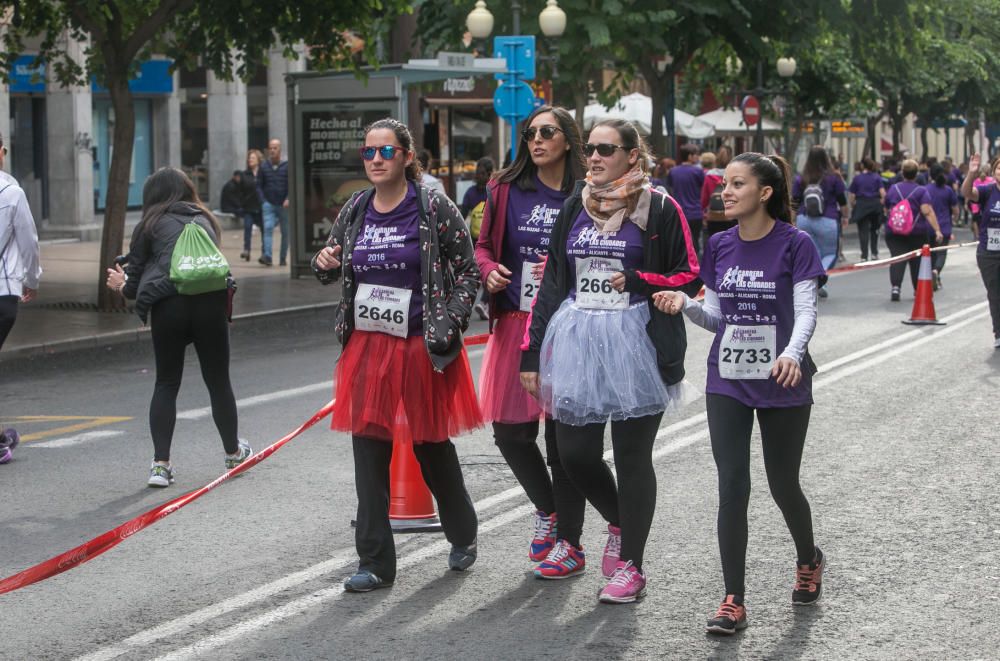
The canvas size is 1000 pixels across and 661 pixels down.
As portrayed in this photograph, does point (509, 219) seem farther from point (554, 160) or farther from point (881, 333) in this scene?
point (881, 333)

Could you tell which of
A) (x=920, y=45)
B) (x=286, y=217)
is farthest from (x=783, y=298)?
(x=920, y=45)

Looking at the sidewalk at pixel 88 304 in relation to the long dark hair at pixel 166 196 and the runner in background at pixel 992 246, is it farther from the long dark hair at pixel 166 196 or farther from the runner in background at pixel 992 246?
the runner in background at pixel 992 246

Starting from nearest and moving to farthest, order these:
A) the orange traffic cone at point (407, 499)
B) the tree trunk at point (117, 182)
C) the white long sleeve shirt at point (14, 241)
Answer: the orange traffic cone at point (407, 499)
the white long sleeve shirt at point (14, 241)
the tree trunk at point (117, 182)

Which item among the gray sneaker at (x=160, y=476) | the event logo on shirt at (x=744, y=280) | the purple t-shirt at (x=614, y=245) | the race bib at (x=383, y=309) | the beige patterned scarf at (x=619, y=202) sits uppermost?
the beige patterned scarf at (x=619, y=202)

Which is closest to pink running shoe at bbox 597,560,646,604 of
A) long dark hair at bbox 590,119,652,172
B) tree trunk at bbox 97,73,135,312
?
long dark hair at bbox 590,119,652,172

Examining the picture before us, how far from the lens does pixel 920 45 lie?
29922 millimetres

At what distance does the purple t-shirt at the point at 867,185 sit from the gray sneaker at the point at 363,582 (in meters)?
20.9

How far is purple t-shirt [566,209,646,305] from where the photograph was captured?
5742mm

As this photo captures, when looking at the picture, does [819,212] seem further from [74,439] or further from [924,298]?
[74,439]

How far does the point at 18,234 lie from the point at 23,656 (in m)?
4.25

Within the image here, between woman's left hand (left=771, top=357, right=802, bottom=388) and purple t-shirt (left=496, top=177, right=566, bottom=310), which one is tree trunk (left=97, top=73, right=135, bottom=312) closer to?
purple t-shirt (left=496, top=177, right=566, bottom=310)

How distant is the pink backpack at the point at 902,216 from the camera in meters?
18.3

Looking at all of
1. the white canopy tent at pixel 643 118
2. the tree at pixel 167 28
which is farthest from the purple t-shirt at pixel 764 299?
the white canopy tent at pixel 643 118

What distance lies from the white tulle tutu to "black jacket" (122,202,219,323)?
3.19 m
